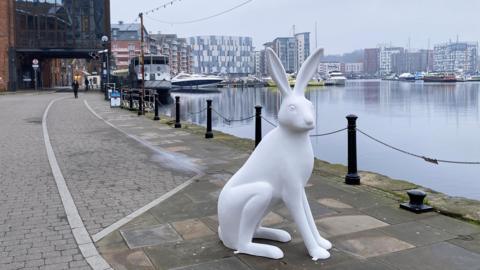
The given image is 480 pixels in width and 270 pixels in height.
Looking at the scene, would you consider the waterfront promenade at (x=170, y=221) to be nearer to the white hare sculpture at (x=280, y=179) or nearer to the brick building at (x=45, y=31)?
the white hare sculpture at (x=280, y=179)

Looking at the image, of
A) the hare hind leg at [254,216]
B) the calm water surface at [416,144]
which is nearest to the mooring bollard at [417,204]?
the hare hind leg at [254,216]

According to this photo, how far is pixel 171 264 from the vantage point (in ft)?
15.4

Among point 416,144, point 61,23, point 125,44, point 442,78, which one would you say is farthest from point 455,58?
point 416,144

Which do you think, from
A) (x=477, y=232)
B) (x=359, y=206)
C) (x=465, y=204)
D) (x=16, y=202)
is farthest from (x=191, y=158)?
(x=477, y=232)

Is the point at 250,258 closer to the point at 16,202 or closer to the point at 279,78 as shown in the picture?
the point at 279,78

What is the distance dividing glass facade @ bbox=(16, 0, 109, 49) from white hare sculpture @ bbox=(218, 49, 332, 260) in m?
53.0

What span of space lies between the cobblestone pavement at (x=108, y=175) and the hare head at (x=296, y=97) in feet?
8.71

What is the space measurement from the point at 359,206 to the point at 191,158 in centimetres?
506

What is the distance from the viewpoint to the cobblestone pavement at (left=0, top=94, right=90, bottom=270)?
4863 millimetres

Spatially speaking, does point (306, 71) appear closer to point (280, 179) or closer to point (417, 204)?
point (280, 179)

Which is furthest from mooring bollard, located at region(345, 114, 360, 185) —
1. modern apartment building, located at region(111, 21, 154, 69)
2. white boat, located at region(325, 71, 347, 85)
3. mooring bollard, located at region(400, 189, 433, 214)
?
modern apartment building, located at region(111, 21, 154, 69)

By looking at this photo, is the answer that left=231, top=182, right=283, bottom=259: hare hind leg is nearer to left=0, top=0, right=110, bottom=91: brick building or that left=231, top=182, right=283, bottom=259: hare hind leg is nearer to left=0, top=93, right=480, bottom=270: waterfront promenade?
left=0, top=93, right=480, bottom=270: waterfront promenade

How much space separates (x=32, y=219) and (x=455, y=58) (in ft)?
673

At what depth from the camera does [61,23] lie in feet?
181
